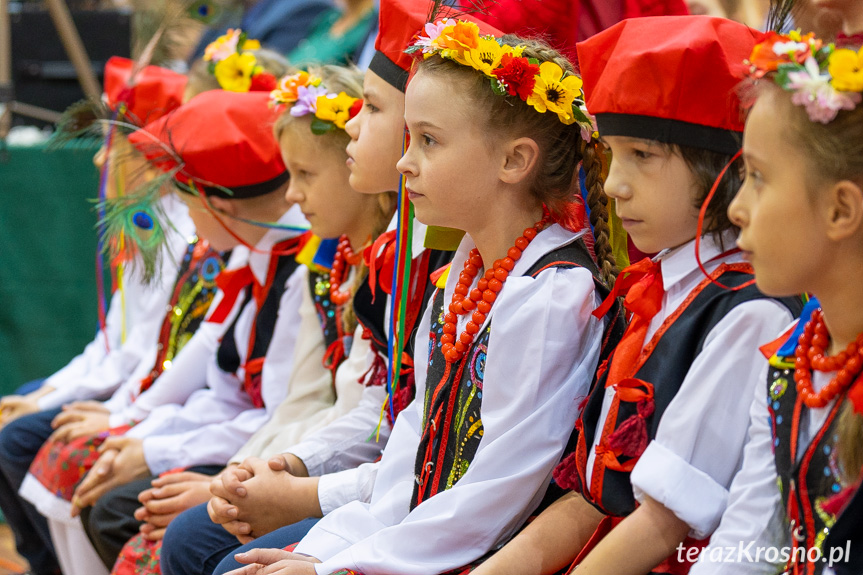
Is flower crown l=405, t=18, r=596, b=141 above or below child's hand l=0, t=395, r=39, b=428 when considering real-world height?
above

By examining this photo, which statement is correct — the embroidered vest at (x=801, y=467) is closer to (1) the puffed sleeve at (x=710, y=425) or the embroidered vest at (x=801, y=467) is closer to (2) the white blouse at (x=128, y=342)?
(1) the puffed sleeve at (x=710, y=425)

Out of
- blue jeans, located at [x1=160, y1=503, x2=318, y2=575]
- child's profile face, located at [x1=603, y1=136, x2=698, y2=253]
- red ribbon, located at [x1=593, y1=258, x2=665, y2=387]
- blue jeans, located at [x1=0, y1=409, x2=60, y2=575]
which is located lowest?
blue jeans, located at [x1=0, y1=409, x2=60, y2=575]

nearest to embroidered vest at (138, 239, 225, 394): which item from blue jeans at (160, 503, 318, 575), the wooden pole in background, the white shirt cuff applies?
blue jeans at (160, 503, 318, 575)

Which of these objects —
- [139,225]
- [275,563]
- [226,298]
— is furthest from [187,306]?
[275,563]

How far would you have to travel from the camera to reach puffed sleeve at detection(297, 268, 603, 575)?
4.69 feet

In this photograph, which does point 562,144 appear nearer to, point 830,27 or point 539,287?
point 539,287

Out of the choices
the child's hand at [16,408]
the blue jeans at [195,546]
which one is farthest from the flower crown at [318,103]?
the child's hand at [16,408]

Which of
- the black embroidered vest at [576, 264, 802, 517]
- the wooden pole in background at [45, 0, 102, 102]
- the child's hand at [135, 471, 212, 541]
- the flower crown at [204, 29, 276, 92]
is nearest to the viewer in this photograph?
the black embroidered vest at [576, 264, 802, 517]

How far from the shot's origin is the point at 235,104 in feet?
7.93

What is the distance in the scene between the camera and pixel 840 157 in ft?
3.51

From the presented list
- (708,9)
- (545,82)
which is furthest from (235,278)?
(708,9)

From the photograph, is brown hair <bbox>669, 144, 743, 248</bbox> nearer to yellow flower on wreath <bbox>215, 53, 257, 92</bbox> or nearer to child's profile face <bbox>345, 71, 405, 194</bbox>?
child's profile face <bbox>345, 71, 405, 194</bbox>

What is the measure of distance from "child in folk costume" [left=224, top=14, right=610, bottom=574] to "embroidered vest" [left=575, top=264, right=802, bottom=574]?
0.41 ft

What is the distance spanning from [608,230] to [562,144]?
153mm
